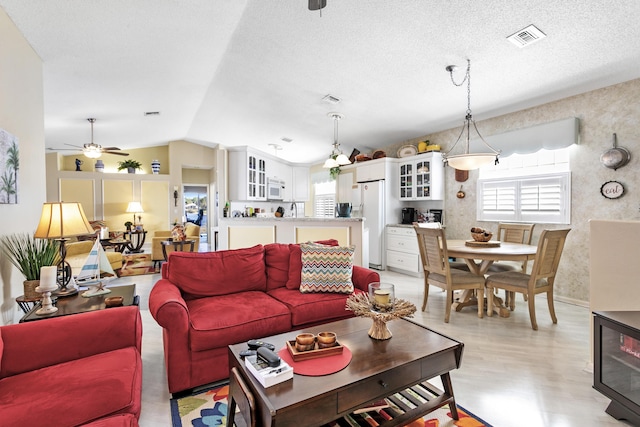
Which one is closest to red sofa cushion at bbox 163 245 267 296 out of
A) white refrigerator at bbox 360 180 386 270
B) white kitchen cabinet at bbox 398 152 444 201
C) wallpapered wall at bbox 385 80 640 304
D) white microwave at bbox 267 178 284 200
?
white refrigerator at bbox 360 180 386 270

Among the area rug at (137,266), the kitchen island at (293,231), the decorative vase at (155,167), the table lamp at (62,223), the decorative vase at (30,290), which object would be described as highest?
the decorative vase at (155,167)

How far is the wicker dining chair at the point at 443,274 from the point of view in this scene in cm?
324

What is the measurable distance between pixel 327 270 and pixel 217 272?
3.08 feet

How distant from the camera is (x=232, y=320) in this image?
2.07 m

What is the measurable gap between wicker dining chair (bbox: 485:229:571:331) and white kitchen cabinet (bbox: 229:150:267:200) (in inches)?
208

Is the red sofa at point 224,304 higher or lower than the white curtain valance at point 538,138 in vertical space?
lower

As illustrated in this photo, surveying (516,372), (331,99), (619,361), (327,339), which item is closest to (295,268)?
(327,339)

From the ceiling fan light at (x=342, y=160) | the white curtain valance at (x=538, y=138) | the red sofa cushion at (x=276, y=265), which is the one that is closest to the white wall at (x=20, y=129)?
the red sofa cushion at (x=276, y=265)

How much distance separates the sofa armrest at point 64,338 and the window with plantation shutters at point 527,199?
4.81 meters

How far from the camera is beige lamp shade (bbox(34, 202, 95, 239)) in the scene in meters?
2.10

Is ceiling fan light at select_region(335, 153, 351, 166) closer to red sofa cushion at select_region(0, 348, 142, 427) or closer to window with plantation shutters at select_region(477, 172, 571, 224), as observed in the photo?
window with plantation shutters at select_region(477, 172, 571, 224)

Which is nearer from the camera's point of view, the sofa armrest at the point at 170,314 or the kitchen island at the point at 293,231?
the sofa armrest at the point at 170,314

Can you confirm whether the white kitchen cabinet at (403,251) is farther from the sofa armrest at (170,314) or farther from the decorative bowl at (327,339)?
the sofa armrest at (170,314)

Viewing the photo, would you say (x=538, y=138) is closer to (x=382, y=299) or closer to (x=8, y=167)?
(x=382, y=299)
